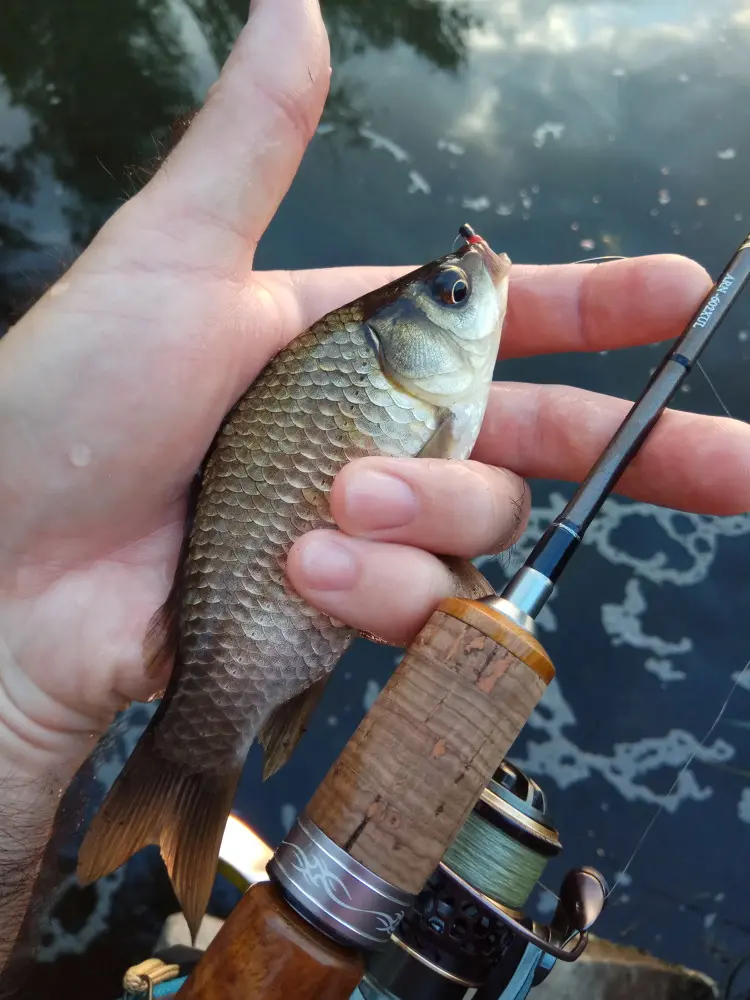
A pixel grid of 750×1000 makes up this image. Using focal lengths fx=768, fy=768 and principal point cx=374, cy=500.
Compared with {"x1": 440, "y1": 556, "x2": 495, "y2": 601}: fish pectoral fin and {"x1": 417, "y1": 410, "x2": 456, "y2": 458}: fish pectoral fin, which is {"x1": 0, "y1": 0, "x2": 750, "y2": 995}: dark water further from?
{"x1": 440, "y1": 556, "x2": 495, "y2": 601}: fish pectoral fin

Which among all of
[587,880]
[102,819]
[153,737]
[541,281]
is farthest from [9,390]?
[587,880]

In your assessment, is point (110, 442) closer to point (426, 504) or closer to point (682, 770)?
point (426, 504)

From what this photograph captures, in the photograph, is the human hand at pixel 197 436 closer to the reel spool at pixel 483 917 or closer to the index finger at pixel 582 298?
the index finger at pixel 582 298

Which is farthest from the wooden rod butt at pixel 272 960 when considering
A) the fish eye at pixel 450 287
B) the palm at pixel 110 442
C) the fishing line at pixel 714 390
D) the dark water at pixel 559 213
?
the fishing line at pixel 714 390

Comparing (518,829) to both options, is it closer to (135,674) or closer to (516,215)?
(135,674)

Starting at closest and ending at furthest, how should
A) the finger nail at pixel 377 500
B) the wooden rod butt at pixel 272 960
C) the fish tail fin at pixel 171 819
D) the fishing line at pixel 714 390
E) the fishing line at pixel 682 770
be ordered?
1. the wooden rod butt at pixel 272 960
2. the finger nail at pixel 377 500
3. the fish tail fin at pixel 171 819
4. the fishing line at pixel 682 770
5. the fishing line at pixel 714 390

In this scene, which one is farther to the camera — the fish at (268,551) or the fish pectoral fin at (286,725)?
the fish pectoral fin at (286,725)

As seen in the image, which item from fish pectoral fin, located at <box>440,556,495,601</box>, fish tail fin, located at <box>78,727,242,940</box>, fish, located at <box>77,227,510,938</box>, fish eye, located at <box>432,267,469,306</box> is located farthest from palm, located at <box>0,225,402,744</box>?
fish pectoral fin, located at <box>440,556,495,601</box>

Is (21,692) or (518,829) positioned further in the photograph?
(21,692)
